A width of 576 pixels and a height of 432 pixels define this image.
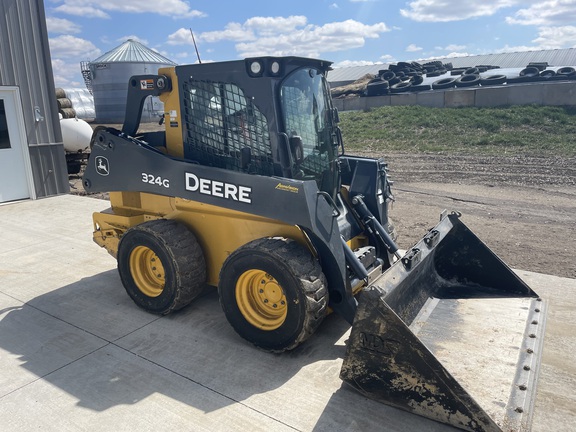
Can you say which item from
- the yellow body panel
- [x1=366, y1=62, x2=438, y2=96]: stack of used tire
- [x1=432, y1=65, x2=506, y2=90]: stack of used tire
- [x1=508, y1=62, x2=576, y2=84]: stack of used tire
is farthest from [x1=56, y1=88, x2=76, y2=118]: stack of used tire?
[x1=508, y1=62, x2=576, y2=84]: stack of used tire

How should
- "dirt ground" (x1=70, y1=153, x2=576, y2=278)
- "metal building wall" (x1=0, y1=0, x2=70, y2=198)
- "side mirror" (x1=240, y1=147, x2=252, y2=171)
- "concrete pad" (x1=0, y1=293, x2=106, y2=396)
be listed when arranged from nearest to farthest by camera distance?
"concrete pad" (x1=0, y1=293, x2=106, y2=396)
"side mirror" (x1=240, y1=147, x2=252, y2=171)
"dirt ground" (x1=70, y1=153, x2=576, y2=278)
"metal building wall" (x1=0, y1=0, x2=70, y2=198)

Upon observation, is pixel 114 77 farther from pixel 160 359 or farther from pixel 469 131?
pixel 160 359

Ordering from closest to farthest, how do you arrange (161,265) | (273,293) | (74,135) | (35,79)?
(273,293)
(161,265)
(35,79)
(74,135)

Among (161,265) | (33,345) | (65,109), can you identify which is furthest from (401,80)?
(33,345)

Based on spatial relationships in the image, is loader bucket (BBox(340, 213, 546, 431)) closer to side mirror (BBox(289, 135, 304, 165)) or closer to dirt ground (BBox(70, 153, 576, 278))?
side mirror (BBox(289, 135, 304, 165))

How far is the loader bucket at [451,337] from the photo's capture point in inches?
121

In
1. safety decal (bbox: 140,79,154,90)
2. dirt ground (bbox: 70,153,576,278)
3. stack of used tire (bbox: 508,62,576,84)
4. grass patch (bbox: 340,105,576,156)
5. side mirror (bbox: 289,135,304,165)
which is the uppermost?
stack of used tire (bbox: 508,62,576,84)

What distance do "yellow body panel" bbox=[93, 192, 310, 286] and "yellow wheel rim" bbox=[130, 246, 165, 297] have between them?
1.39 ft

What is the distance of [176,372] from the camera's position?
3.91 metres

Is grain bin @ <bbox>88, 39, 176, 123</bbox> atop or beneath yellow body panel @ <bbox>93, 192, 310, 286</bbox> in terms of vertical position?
atop

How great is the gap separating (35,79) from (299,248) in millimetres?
8811

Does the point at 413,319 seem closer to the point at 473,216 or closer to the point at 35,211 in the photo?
the point at 473,216

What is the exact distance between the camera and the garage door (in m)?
9.87

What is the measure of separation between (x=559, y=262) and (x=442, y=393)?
4.07 meters
